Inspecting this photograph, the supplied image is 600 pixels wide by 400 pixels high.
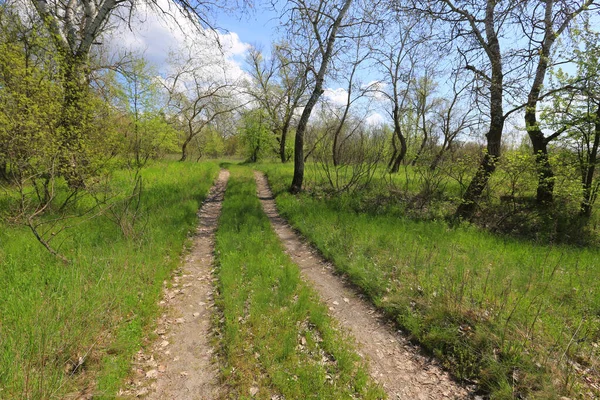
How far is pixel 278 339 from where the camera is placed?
3.58 m

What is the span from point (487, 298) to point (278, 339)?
3380mm

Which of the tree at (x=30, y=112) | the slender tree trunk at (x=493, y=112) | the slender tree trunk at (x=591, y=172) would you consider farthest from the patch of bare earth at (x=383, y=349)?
the slender tree trunk at (x=591, y=172)

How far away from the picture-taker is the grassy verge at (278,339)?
2.95 metres

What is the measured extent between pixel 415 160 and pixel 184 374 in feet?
33.8

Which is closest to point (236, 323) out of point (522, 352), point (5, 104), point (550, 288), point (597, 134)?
point (522, 352)

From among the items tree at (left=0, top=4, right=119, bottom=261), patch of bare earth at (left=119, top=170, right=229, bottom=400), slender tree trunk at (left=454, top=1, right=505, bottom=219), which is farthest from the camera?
slender tree trunk at (left=454, top=1, right=505, bottom=219)

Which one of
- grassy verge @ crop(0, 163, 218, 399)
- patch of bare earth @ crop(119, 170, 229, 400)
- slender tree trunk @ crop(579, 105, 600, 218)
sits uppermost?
slender tree trunk @ crop(579, 105, 600, 218)

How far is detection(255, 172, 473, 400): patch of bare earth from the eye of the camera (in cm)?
304

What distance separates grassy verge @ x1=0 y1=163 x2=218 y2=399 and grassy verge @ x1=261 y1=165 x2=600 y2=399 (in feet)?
12.4

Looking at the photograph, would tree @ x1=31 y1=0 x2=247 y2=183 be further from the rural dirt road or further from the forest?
the rural dirt road

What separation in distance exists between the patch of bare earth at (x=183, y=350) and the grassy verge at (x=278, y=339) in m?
0.24

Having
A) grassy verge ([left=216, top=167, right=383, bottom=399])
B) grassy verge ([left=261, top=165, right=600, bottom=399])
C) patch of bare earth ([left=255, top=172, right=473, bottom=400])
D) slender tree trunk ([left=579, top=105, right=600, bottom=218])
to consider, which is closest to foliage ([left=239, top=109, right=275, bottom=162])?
grassy verge ([left=261, top=165, right=600, bottom=399])

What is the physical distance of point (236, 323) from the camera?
3830 millimetres

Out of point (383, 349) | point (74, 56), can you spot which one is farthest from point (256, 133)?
point (383, 349)
